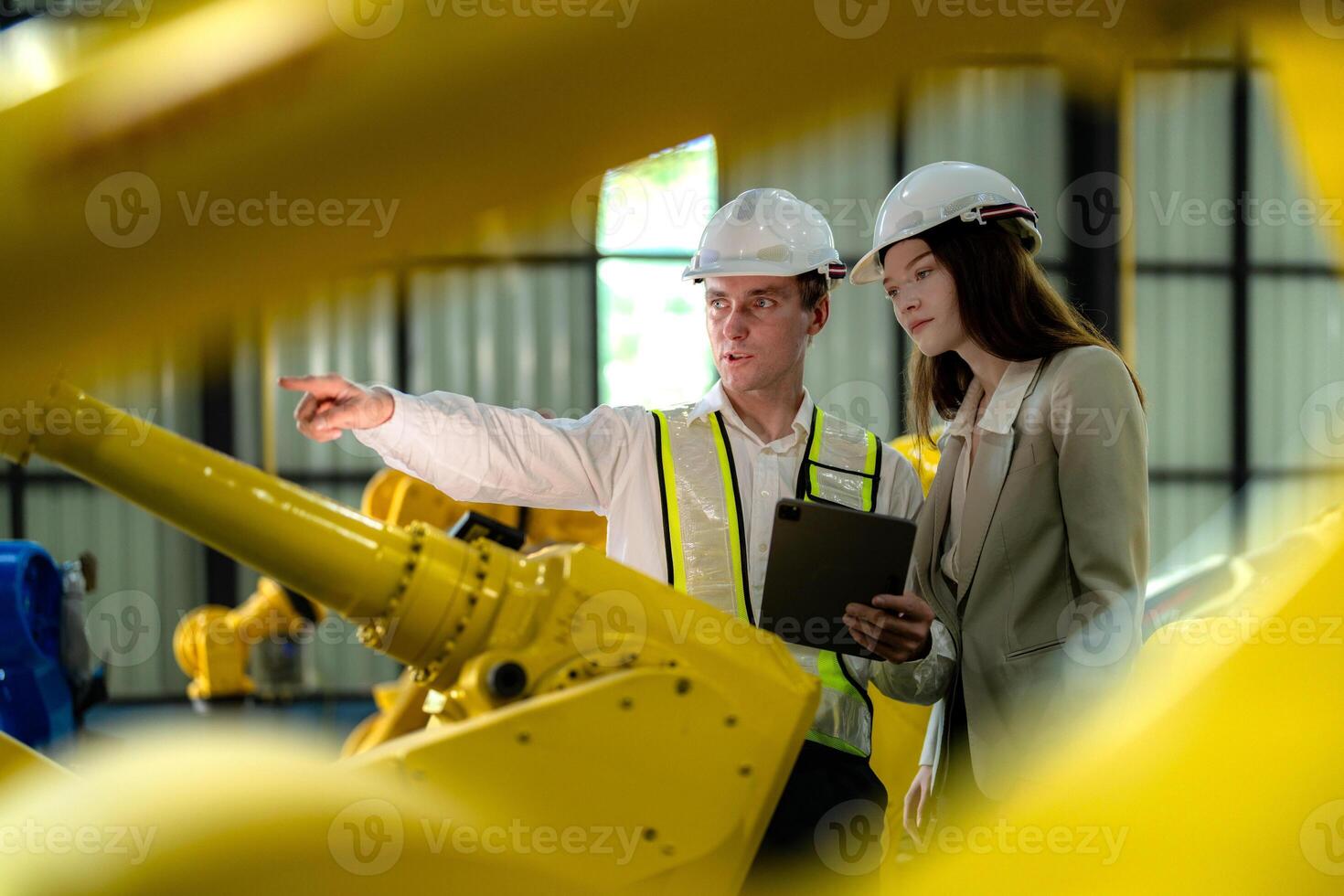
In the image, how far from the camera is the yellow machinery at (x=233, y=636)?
704 cm

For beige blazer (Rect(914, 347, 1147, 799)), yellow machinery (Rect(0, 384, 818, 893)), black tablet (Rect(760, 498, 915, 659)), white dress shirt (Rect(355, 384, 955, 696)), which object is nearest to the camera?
yellow machinery (Rect(0, 384, 818, 893))

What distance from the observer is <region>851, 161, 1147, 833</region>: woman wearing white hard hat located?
2.17m

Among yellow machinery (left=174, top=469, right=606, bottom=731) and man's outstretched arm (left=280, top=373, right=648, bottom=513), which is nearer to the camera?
man's outstretched arm (left=280, top=373, right=648, bottom=513)

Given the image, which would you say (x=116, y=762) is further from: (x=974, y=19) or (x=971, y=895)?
(x=974, y=19)

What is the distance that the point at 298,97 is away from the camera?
0.59m

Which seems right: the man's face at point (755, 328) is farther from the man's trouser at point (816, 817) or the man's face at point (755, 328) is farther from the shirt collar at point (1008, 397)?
the man's trouser at point (816, 817)

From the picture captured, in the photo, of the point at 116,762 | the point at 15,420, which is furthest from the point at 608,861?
the point at 15,420

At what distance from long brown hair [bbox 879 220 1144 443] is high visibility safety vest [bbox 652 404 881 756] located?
0.40 metres

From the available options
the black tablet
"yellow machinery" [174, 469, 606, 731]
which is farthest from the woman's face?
"yellow machinery" [174, 469, 606, 731]

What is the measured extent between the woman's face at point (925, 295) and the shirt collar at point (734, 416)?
1.07 ft

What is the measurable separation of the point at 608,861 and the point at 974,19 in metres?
1.13

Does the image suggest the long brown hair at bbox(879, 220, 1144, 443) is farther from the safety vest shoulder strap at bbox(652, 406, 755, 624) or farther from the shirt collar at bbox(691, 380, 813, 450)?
the safety vest shoulder strap at bbox(652, 406, 755, 624)

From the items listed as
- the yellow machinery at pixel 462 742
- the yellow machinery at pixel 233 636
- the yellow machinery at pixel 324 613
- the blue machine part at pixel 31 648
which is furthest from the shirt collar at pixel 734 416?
the yellow machinery at pixel 233 636

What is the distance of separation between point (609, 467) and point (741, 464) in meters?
0.29
